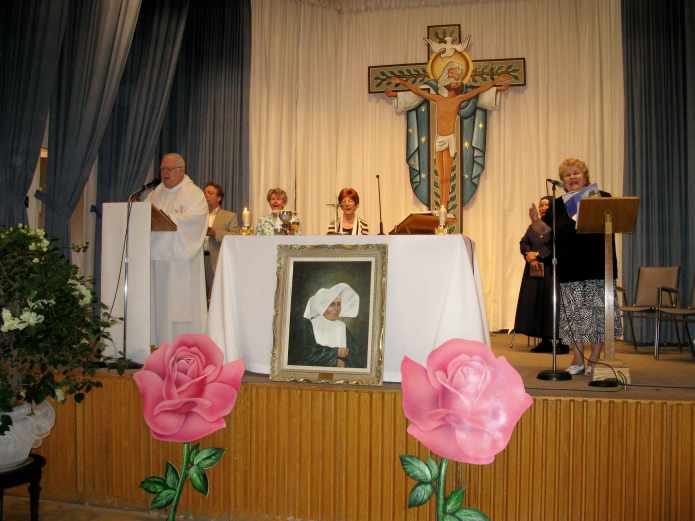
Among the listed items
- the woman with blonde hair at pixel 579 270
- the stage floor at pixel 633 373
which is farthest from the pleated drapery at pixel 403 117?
the woman with blonde hair at pixel 579 270

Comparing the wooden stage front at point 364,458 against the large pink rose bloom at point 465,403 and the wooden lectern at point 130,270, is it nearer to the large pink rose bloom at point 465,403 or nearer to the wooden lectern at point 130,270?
the wooden lectern at point 130,270

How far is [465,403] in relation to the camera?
3.66 feet

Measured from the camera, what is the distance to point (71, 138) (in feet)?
16.6

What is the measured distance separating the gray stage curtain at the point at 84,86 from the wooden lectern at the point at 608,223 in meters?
3.62

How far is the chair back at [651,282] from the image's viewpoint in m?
6.05

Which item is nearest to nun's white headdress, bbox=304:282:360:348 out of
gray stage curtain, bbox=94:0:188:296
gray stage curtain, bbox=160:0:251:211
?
gray stage curtain, bbox=94:0:188:296

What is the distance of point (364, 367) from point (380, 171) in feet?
16.9

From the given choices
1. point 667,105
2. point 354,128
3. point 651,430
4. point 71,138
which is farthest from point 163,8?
point 651,430

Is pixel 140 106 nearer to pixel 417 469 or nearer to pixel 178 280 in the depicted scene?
pixel 178 280

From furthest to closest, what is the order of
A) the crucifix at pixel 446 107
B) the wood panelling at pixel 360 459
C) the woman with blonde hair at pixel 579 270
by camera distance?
the crucifix at pixel 446 107
the woman with blonde hair at pixel 579 270
the wood panelling at pixel 360 459

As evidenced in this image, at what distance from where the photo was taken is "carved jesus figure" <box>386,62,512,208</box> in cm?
730

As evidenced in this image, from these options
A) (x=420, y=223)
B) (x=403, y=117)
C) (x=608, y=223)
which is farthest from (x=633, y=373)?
(x=403, y=117)

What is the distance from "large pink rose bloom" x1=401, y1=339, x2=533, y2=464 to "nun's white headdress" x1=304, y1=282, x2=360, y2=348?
6.13 feet

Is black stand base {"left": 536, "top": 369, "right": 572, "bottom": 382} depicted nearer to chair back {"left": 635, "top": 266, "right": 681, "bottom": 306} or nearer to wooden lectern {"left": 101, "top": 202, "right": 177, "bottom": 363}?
wooden lectern {"left": 101, "top": 202, "right": 177, "bottom": 363}
